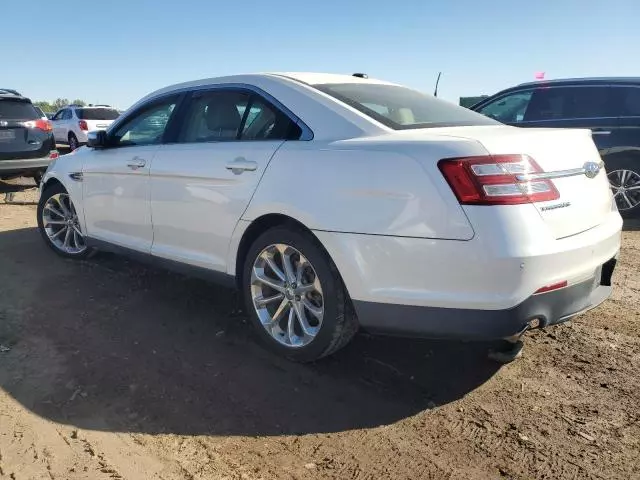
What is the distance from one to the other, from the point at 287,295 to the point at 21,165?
7.50m

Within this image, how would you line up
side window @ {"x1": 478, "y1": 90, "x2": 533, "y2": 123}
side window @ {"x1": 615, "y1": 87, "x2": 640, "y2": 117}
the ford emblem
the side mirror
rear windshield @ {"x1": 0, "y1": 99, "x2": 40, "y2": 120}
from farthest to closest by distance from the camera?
rear windshield @ {"x1": 0, "y1": 99, "x2": 40, "y2": 120}
side window @ {"x1": 478, "y1": 90, "x2": 533, "y2": 123}
side window @ {"x1": 615, "y1": 87, "x2": 640, "y2": 117}
the side mirror
the ford emblem

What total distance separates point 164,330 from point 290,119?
5.41 ft

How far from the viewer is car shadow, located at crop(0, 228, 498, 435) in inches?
104

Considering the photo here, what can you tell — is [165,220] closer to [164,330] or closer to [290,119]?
[164,330]

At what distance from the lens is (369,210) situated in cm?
263

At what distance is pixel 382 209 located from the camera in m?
2.60

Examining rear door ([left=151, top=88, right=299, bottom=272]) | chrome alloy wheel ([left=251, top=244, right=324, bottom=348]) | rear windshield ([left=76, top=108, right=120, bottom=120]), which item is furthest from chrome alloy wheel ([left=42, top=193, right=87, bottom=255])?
rear windshield ([left=76, top=108, right=120, bottom=120])

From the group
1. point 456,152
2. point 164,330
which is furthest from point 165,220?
point 456,152

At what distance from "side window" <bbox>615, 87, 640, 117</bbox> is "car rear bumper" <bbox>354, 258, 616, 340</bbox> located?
5.33m

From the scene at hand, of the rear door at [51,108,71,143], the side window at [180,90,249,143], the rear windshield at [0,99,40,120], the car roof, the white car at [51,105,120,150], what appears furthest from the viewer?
the rear door at [51,108,71,143]

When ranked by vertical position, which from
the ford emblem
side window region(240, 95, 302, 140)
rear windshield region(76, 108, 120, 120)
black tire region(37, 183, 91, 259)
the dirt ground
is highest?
side window region(240, 95, 302, 140)

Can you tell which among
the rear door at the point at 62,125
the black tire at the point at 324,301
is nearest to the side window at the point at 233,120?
the black tire at the point at 324,301

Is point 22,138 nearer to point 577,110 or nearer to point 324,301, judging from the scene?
point 324,301

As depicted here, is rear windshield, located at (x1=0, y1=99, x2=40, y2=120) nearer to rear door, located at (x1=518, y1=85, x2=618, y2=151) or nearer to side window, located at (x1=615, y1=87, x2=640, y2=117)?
rear door, located at (x1=518, y1=85, x2=618, y2=151)
